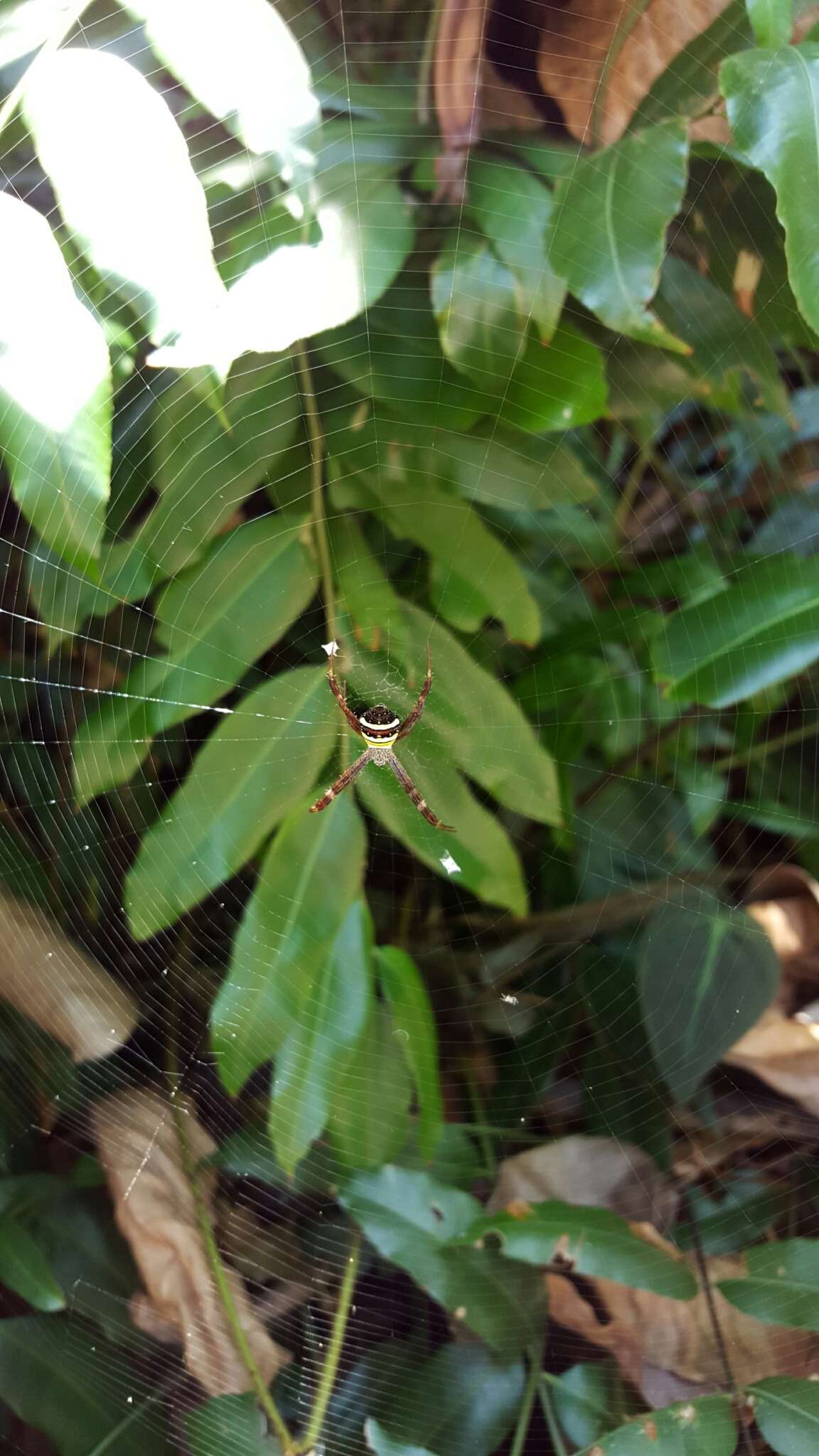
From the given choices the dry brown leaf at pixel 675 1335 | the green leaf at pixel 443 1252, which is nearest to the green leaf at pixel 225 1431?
the green leaf at pixel 443 1252

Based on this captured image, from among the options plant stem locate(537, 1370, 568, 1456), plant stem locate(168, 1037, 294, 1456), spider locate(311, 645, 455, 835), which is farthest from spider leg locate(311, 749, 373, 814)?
plant stem locate(537, 1370, 568, 1456)

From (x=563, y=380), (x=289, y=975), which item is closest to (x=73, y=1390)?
(x=289, y=975)

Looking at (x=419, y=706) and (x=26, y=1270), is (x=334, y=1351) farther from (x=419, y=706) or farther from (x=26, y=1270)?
(x=419, y=706)

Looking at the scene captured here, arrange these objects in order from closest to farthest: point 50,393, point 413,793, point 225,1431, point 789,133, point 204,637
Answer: point 789,133
point 50,393
point 204,637
point 225,1431
point 413,793

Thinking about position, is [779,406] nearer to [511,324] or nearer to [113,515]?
[511,324]

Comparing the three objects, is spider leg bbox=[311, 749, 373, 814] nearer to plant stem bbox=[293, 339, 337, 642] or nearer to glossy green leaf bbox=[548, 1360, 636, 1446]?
plant stem bbox=[293, 339, 337, 642]

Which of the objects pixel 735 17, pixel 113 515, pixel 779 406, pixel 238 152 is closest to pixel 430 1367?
pixel 113 515
